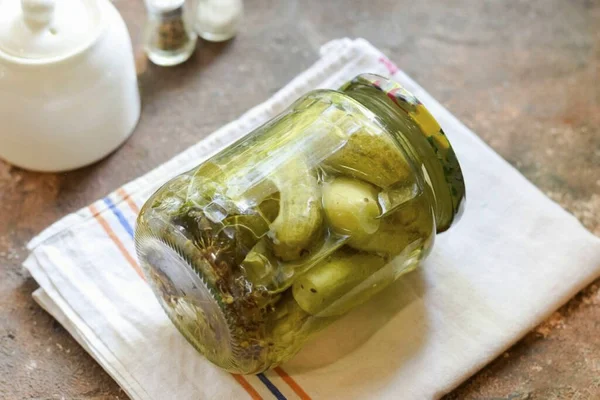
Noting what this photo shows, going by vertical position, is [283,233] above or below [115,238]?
above

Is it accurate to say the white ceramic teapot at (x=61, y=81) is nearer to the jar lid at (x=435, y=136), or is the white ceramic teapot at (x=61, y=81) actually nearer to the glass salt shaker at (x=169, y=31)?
the glass salt shaker at (x=169, y=31)

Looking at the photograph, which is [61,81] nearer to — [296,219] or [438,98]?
[296,219]

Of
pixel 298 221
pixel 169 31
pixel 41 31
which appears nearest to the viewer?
pixel 298 221

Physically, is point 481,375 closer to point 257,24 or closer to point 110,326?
point 110,326

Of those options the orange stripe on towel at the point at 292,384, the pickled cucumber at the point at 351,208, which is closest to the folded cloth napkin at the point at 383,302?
the orange stripe on towel at the point at 292,384

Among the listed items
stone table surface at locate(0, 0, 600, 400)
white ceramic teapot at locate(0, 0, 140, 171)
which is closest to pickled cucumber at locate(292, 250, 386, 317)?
stone table surface at locate(0, 0, 600, 400)

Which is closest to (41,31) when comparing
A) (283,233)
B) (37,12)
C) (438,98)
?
(37,12)

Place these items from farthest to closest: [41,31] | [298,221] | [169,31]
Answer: [169,31] → [41,31] → [298,221]
